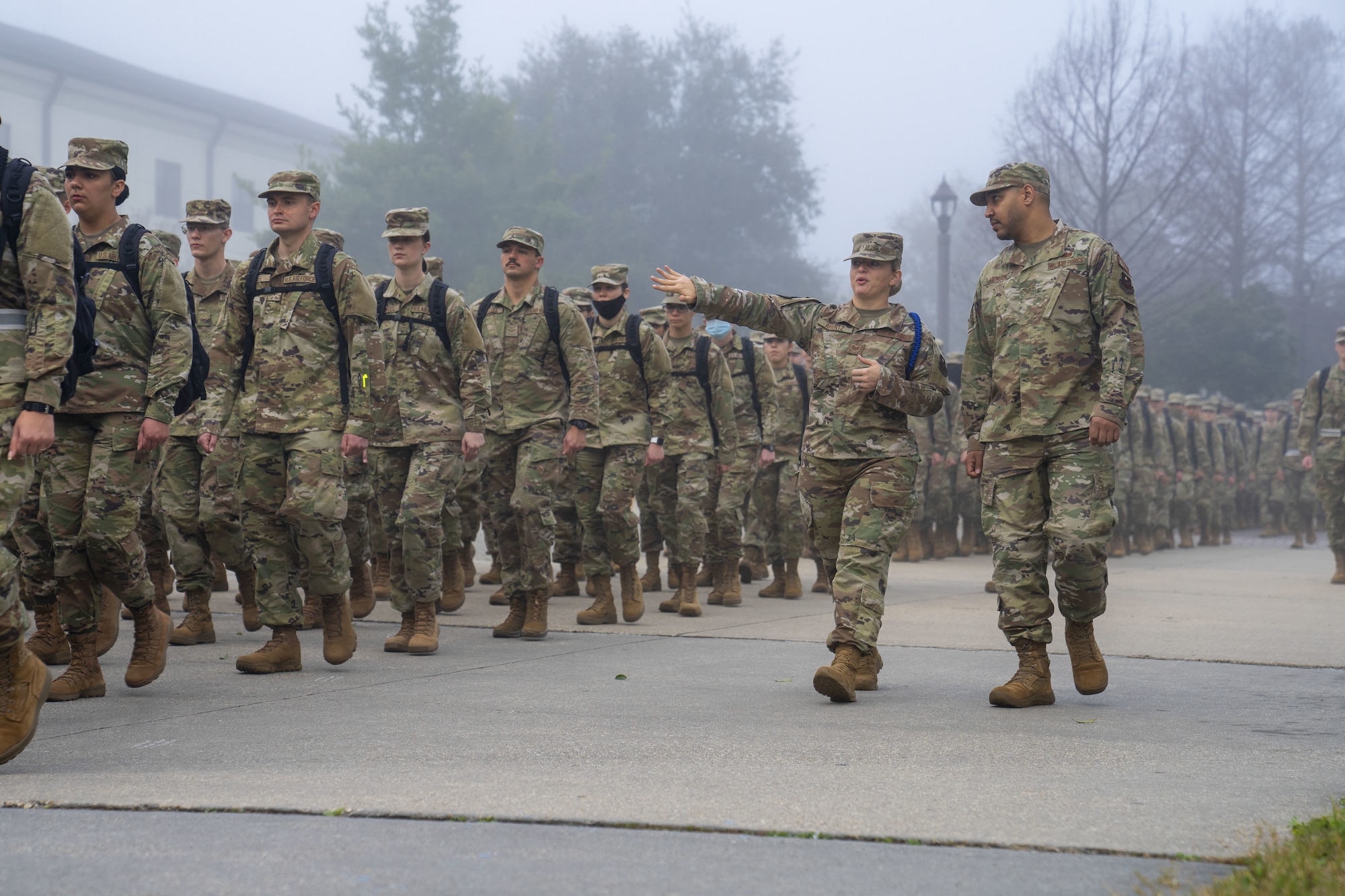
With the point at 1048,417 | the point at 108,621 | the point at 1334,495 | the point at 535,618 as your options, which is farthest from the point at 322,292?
the point at 1334,495

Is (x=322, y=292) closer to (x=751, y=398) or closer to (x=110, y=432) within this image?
(x=110, y=432)

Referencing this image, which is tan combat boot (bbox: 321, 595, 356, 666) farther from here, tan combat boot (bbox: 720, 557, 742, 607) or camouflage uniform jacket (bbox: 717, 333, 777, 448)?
camouflage uniform jacket (bbox: 717, 333, 777, 448)

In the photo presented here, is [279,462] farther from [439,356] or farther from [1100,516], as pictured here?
[1100,516]

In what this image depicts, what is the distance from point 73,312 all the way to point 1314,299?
61.0 m

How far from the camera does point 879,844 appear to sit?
13.5 ft

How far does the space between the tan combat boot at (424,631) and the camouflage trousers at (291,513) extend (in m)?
0.83

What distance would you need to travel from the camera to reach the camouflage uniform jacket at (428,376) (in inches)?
344

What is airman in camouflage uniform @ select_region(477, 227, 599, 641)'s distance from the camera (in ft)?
30.3

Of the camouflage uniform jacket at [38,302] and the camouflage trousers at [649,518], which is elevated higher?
the camouflage uniform jacket at [38,302]

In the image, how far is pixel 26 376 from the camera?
17.8 ft

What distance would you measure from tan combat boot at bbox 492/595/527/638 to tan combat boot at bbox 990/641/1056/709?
3422mm

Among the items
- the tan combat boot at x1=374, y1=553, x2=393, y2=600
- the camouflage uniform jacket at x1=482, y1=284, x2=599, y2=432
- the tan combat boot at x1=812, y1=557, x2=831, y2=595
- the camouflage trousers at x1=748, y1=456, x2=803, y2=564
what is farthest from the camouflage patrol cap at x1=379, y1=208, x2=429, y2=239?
the tan combat boot at x1=812, y1=557, x2=831, y2=595

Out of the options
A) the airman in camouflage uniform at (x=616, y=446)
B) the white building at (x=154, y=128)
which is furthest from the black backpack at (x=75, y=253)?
the white building at (x=154, y=128)

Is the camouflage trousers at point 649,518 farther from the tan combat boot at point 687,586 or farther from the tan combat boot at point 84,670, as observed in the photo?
the tan combat boot at point 84,670
